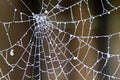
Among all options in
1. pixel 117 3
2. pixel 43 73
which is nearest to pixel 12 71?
pixel 43 73

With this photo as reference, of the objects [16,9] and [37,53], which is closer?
[16,9]

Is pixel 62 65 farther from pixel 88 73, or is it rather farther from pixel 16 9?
pixel 16 9

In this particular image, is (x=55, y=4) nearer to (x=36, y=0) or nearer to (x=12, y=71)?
(x=36, y=0)

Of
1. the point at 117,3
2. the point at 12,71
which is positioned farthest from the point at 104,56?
the point at 12,71

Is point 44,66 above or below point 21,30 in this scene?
below

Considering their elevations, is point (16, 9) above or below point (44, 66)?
above

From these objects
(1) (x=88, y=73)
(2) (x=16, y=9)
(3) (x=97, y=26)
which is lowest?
(1) (x=88, y=73)
